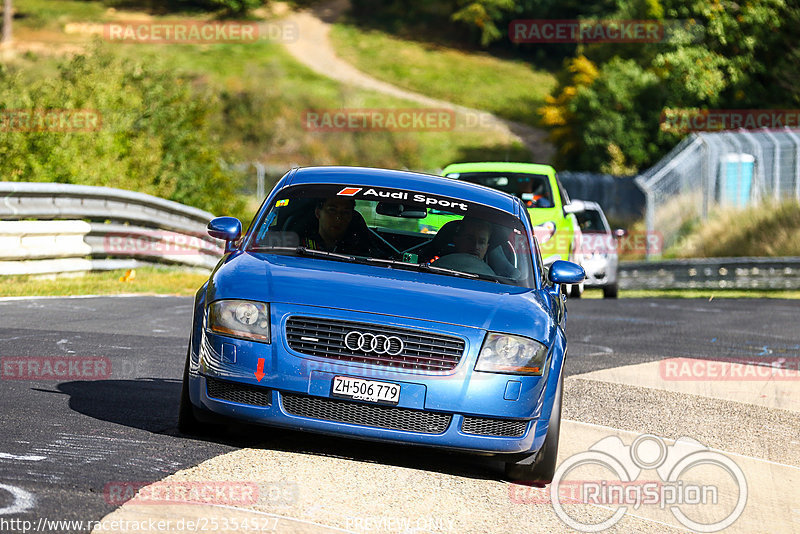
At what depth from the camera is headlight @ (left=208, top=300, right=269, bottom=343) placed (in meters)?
6.41

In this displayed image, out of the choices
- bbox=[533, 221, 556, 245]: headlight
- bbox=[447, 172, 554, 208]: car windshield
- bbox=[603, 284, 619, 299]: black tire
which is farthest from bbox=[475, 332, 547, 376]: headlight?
bbox=[603, 284, 619, 299]: black tire

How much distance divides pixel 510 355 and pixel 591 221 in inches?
615

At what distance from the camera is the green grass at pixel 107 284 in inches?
578

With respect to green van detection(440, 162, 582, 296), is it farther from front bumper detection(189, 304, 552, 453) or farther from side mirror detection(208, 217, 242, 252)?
front bumper detection(189, 304, 552, 453)

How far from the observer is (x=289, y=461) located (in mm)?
6531

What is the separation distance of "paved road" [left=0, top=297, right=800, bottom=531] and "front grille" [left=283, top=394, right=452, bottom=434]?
1.13 feet

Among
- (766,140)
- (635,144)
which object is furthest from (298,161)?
(766,140)

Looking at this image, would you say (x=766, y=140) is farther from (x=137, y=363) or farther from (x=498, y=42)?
(x=498, y=42)

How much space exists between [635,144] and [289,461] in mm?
53332

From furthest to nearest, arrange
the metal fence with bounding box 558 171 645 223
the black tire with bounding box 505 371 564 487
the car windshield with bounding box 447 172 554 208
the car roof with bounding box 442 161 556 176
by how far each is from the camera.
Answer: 1. the metal fence with bounding box 558 171 645 223
2. the car roof with bounding box 442 161 556 176
3. the car windshield with bounding box 447 172 554 208
4. the black tire with bounding box 505 371 564 487

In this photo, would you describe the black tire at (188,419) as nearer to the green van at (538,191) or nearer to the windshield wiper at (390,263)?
the windshield wiper at (390,263)

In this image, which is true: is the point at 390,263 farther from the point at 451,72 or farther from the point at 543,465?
the point at 451,72

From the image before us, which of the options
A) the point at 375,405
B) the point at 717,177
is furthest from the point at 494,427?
the point at 717,177

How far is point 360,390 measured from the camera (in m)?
6.32
